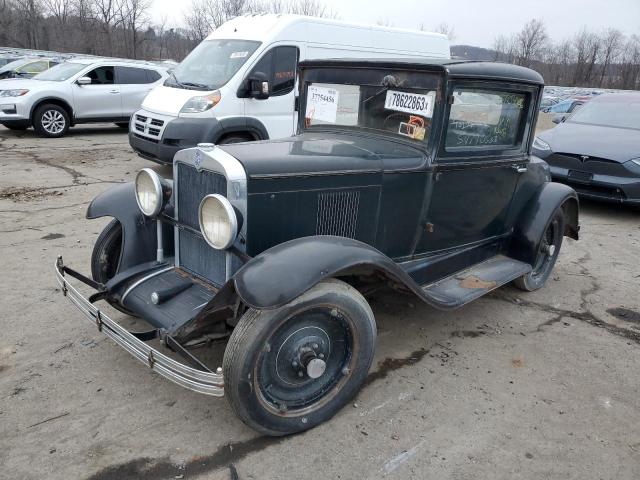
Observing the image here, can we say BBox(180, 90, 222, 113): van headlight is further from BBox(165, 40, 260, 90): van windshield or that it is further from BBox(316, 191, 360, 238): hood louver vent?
BBox(316, 191, 360, 238): hood louver vent

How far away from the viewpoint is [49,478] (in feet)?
7.33

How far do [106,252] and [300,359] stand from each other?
1.67 metres

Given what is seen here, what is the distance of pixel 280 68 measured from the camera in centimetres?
727

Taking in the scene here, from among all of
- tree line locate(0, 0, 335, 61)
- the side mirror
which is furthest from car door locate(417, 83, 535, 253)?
tree line locate(0, 0, 335, 61)

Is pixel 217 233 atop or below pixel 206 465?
atop

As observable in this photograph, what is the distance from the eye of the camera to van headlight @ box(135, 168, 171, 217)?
121 inches

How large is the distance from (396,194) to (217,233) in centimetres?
118

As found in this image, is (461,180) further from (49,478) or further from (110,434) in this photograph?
(49,478)

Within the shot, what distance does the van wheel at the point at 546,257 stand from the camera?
436cm

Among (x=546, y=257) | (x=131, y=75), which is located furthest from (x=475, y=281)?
(x=131, y=75)

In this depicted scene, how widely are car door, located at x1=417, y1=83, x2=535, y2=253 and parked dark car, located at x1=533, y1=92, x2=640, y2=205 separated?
3587mm

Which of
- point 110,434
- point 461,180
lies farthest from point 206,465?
point 461,180

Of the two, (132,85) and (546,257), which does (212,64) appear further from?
(546,257)

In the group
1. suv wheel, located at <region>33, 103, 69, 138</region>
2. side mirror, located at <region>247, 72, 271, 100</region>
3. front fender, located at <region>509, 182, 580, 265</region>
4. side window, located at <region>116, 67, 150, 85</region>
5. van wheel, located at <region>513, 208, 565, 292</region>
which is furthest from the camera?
side window, located at <region>116, 67, 150, 85</region>
